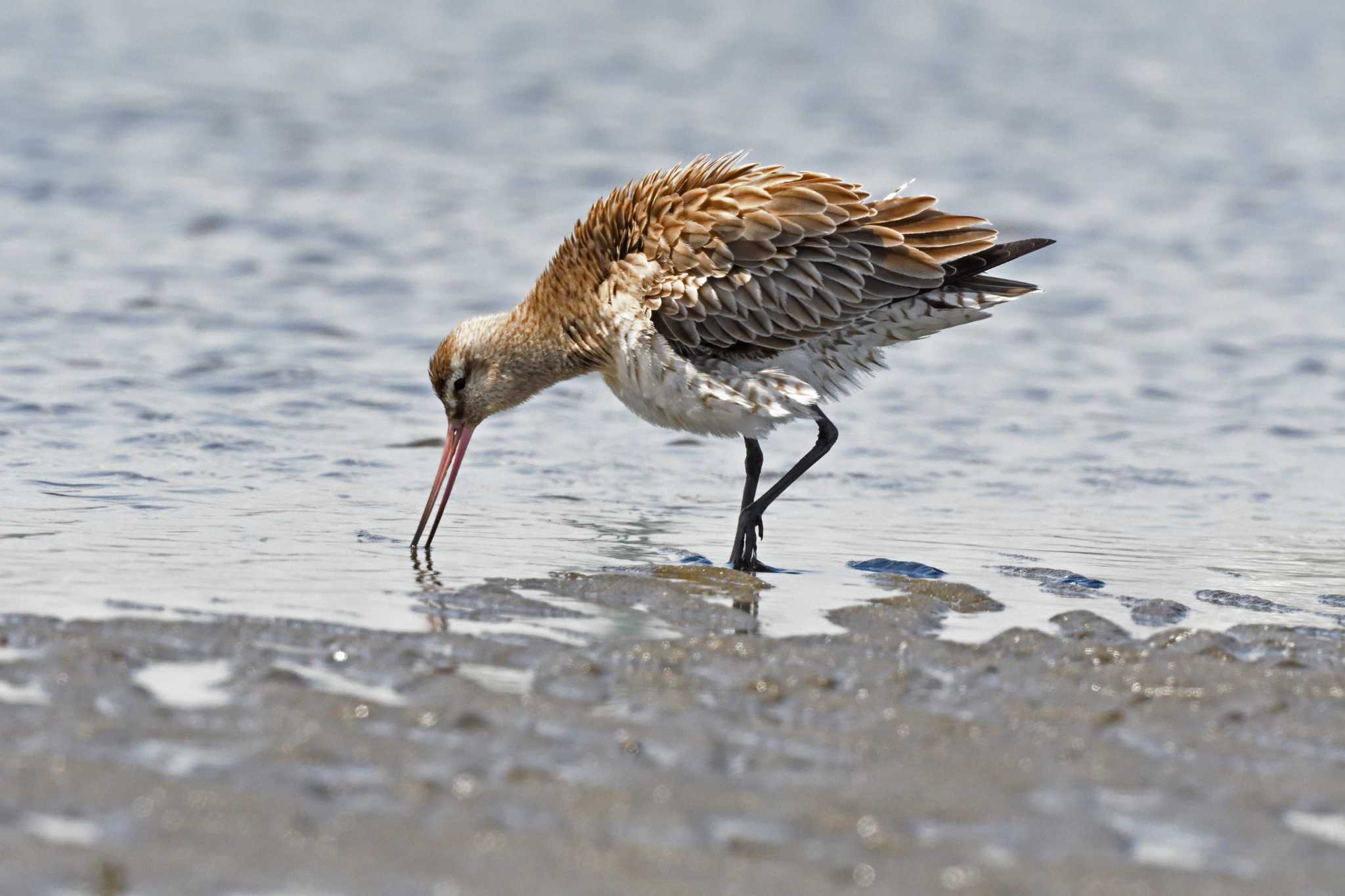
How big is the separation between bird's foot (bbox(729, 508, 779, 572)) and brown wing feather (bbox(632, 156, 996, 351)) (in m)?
0.62

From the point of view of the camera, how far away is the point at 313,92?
57.0 ft

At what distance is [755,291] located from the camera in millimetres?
6320

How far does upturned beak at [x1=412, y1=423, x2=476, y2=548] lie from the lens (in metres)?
6.20

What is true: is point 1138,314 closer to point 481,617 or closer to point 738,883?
point 481,617

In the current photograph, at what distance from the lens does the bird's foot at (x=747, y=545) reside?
6.07 meters

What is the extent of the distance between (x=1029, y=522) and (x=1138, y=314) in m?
4.63

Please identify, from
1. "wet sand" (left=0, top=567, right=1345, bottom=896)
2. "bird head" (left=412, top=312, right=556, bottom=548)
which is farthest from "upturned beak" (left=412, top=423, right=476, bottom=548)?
"wet sand" (left=0, top=567, right=1345, bottom=896)

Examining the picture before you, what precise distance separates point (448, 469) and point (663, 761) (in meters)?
3.12

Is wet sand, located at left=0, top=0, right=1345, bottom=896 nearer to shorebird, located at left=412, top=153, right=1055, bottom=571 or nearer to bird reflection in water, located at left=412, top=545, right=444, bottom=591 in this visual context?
bird reflection in water, located at left=412, top=545, right=444, bottom=591

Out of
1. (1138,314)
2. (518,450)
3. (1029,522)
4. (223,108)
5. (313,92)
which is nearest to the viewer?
(1029,522)

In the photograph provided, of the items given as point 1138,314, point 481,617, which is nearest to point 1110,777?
point 481,617

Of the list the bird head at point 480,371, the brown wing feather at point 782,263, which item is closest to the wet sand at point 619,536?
the bird head at point 480,371

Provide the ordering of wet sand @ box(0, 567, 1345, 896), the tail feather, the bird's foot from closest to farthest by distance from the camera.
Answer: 1. wet sand @ box(0, 567, 1345, 896)
2. the bird's foot
3. the tail feather

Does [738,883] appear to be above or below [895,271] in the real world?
below
